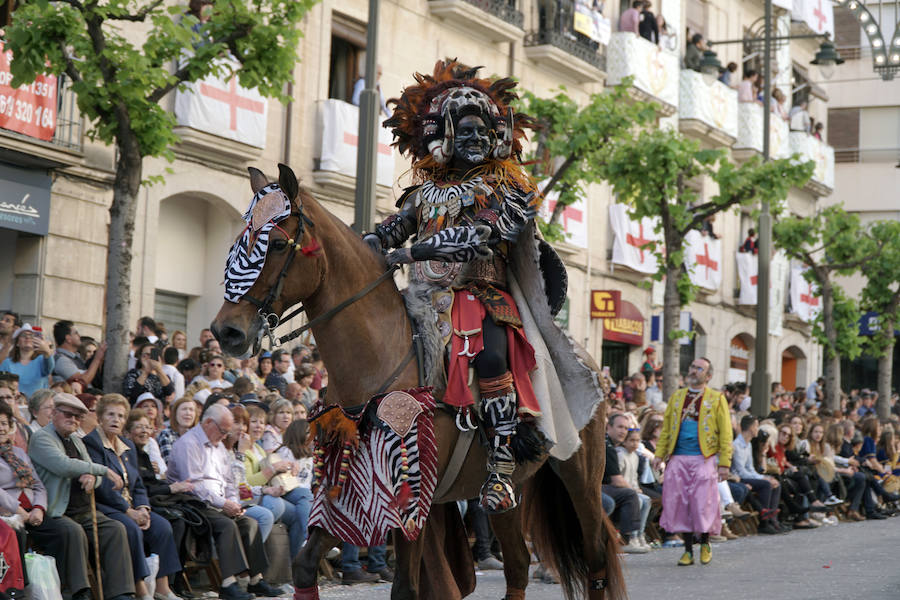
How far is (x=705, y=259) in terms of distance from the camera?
35.5 m

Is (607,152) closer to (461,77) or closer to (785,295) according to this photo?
(461,77)

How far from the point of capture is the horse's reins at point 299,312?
6.59 metres

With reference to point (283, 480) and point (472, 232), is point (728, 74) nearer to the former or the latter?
point (283, 480)

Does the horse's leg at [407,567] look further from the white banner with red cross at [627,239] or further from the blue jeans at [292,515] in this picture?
the white banner with red cross at [627,239]

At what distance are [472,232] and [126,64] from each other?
7.35 metres

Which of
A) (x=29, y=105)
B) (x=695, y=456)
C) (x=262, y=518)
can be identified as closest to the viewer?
(x=262, y=518)

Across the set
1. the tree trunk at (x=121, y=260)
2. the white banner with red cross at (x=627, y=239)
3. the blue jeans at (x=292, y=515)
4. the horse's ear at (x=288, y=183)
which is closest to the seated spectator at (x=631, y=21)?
the white banner with red cross at (x=627, y=239)

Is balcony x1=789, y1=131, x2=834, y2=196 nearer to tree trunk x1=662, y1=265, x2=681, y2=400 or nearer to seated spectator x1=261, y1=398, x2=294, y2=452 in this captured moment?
tree trunk x1=662, y1=265, x2=681, y2=400

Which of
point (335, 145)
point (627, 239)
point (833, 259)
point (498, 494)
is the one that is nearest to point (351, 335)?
point (498, 494)

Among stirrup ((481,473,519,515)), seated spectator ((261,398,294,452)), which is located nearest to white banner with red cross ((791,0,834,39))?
seated spectator ((261,398,294,452))

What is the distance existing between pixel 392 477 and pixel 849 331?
3079 centimetres

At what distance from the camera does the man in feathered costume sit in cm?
721

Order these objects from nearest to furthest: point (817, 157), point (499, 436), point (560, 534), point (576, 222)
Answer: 1. point (499, 436)
2. point (560, 534)
3. point (576, 222)
4. point (817, 157)

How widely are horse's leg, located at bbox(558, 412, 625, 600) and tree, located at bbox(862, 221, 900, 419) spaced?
28735 millimetres
